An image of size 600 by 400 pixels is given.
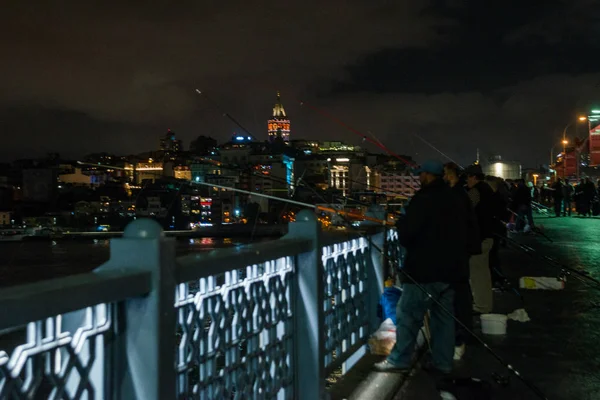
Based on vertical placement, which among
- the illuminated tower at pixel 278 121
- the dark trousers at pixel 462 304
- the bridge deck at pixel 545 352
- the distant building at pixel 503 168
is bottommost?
the bridge deck at pixel 545 352

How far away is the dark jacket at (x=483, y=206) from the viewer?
8102 mm

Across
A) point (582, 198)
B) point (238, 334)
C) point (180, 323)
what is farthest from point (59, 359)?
point (582, 198)

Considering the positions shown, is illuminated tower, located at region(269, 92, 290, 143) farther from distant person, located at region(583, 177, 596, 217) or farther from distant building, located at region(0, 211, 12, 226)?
distant building, located at region(0, 211, 12, 226)

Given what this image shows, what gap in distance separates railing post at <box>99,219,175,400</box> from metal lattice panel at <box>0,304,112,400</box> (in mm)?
128

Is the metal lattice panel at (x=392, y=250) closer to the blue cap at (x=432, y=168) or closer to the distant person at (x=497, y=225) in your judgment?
the distant person at (x=497, y=225)

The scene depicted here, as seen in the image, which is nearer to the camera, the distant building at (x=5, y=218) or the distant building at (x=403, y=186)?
the distant building at (x=403, y=186)

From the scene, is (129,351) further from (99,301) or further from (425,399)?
(425,399)

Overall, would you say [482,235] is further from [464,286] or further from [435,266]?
[435,266]

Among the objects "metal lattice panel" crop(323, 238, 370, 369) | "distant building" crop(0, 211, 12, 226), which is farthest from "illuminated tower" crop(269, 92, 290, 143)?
"distant building" crop(0, 211, 12, 226)

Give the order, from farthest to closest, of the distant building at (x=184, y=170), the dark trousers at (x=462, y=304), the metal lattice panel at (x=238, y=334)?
the distant building at (x=184, y=170) → the dark trousers at (x=462, y=304) → the metal lattice panel at (x=238, y=334)

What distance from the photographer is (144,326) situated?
278 centimetres

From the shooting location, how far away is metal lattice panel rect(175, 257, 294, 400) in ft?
10.5

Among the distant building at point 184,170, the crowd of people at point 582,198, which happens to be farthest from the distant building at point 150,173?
the crowd of people at point 582,198

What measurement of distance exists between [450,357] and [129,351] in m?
3.70
